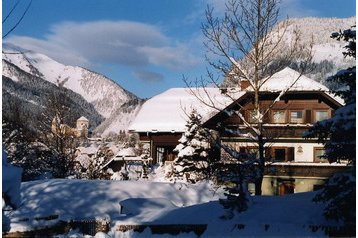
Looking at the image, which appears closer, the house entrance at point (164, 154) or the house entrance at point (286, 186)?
the house entrance at point (286, 186)

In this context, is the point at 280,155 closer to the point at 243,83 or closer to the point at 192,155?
the point at 192,155

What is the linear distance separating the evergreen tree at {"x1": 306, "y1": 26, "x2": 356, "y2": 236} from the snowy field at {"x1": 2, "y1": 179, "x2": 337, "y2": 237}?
741 millimetres

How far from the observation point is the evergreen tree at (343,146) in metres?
10.0

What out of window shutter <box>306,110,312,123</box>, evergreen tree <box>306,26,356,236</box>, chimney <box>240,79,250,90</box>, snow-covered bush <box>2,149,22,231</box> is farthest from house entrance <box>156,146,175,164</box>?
snow-covered bush <box>2,149,22,231</box>

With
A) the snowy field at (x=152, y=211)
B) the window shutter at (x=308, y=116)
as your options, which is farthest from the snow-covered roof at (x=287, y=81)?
the snowy field at (x=152, y=211)

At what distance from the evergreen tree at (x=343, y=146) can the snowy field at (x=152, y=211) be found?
29.2 inches

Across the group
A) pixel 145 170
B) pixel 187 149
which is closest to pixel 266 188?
pixel 187 149

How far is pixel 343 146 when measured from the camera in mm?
10875

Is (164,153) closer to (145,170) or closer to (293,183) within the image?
(145,170)

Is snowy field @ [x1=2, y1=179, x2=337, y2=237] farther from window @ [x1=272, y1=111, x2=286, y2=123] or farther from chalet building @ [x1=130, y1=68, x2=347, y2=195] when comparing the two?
window @ [x1=272, y1=111, x2=286, y2=123]

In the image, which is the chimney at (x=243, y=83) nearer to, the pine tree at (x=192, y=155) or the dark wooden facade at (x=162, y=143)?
the pine tree at (x=192, y=155)

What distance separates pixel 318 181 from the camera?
2684 centimetres

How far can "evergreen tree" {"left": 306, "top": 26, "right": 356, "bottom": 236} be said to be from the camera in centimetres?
1002

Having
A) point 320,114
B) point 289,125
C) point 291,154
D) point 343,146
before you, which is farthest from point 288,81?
point 343,146
